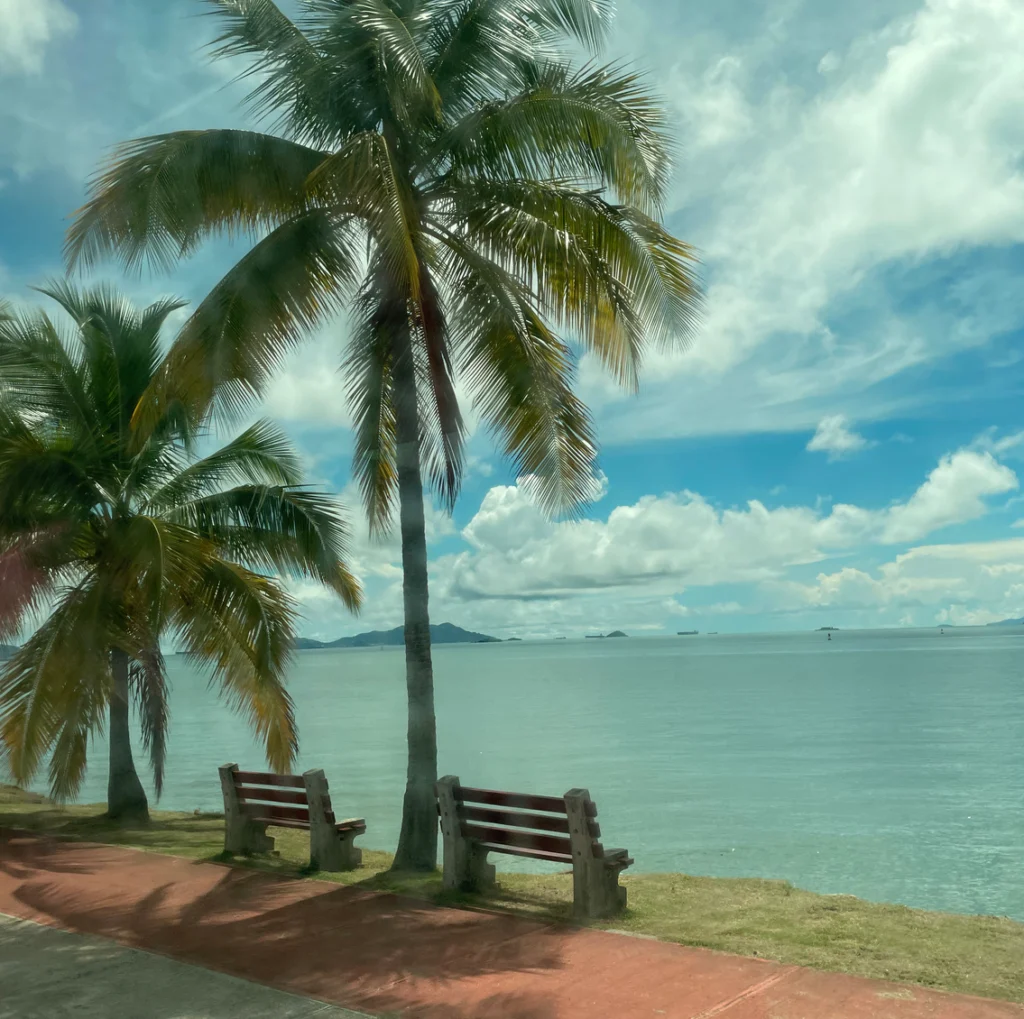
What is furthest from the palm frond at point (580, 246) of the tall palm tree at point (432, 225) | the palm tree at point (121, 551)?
the palm tree at point (121, 551)

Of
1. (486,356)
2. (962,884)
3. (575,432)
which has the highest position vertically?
(486,356)

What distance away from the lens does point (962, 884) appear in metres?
20.2

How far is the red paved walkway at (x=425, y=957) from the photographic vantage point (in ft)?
20.4

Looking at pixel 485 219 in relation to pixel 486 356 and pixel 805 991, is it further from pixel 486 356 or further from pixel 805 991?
pixel 805 991

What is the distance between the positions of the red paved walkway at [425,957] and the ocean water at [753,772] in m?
12.3

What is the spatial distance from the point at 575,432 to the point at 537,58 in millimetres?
3945

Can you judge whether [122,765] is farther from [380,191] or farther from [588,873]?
[380,191]

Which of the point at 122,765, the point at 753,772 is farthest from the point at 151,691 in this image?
the point at 753,772

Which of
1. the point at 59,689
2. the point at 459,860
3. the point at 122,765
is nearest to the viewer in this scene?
the point at 459,860

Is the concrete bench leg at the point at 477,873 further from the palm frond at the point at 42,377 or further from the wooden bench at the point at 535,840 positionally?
the palm frond at the point at 42,377

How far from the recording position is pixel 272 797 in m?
11.4

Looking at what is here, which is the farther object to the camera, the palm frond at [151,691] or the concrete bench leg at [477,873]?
the palm frond at [151,691]

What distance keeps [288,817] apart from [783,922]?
5349 millimetres

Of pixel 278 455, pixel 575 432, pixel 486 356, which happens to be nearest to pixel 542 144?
pixel 486 356
